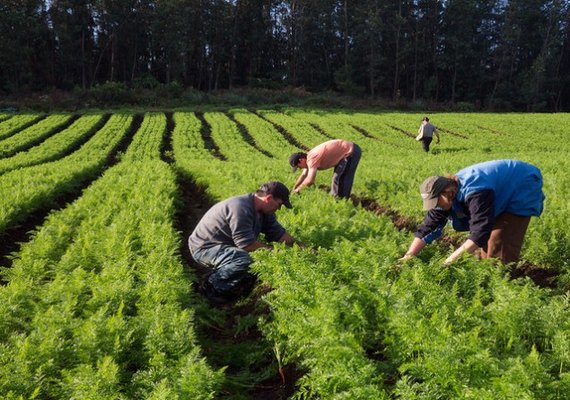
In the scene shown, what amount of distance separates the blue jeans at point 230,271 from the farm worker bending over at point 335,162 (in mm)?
3281

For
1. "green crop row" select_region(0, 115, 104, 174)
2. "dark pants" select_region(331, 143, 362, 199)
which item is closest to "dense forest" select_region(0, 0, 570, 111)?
"green crop row" select_region(0, 115, 104, 174)

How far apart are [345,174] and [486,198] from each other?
18.1 feet

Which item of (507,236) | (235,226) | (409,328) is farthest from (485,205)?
(235,226)

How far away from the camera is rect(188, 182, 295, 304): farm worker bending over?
6.26 metres

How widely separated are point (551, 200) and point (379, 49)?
70353mm

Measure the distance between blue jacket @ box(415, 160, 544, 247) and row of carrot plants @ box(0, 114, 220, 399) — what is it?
315cm

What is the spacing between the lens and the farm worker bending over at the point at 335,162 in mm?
9763

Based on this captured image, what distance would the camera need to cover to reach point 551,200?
9.67 metres

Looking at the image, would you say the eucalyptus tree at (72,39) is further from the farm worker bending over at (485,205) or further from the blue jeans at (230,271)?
the farm worker bending over at (485,205)

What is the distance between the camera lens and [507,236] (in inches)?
242

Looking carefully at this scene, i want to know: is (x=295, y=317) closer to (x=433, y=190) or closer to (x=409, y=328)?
(x=409, y=328)

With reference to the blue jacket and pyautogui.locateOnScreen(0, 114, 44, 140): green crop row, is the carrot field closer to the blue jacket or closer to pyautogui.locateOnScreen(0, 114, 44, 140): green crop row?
the blue jacket

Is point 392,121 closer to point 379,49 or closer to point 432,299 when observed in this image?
point 432,299

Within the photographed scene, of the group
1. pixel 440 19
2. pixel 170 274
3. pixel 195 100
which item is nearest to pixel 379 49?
pixel 440 19
